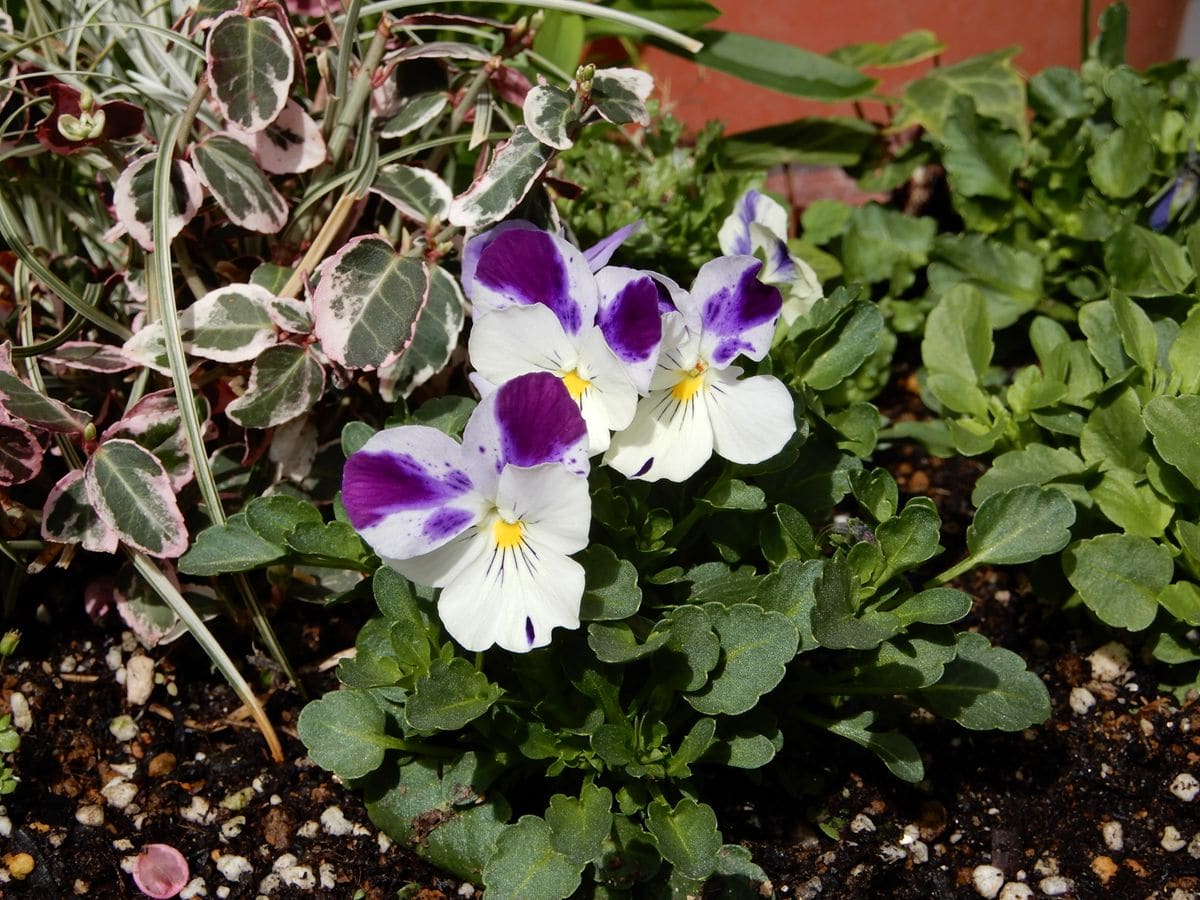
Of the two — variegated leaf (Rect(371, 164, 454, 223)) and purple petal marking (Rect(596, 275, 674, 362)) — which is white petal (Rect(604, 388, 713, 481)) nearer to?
purple petal marking (Rect(596, 275, 674, 362))

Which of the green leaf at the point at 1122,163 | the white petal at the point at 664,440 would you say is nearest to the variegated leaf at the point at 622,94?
the white petal at the point at 664,440

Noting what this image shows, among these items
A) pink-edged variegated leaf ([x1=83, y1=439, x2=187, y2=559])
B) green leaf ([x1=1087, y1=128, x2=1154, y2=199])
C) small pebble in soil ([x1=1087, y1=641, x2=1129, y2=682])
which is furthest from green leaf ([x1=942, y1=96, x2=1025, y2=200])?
pink-edged variegated leaf ([x1=83, y1=439, x2=187, y2=559])

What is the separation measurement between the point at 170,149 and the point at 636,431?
640mm

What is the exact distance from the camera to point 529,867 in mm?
1215

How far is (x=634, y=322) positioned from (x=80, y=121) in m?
0.69

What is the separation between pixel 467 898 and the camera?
4.55 ft

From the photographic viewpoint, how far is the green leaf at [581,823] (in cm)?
116

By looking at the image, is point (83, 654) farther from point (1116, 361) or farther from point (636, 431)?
point (1116, 361)

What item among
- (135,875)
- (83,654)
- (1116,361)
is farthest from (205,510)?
(1116,361)

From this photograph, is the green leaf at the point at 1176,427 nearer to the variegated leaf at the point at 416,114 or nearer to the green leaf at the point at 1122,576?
the green leaf at the point at 1122,576

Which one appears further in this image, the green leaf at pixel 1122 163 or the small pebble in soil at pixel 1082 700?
the green leaf at pixel 1122 163

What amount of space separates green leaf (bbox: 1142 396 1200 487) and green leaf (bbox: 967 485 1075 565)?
162 millimetres

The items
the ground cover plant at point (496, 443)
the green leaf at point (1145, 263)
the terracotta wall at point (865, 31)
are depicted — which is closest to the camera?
the ground cover plant at point (496, 443)

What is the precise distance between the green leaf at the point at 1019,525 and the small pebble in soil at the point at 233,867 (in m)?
0.89
